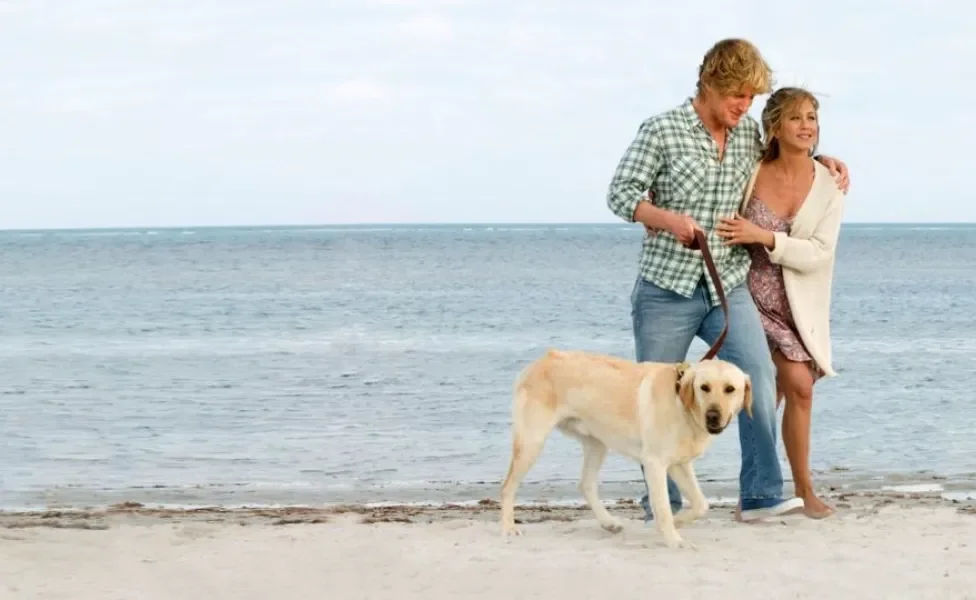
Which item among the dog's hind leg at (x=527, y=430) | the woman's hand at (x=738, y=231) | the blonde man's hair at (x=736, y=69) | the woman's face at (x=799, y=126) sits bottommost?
the dog's hind leg at (x=527, y=430)

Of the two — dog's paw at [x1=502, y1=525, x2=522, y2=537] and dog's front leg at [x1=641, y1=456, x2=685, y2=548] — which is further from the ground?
dog's front leg at [x1=641, y1=456, x2=685, y2=548]

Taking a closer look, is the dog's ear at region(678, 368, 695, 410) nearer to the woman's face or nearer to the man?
Result: the man

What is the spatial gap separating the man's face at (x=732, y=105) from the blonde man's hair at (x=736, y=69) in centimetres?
2

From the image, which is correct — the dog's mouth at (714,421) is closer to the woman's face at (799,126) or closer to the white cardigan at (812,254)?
the white cardigan at (812,254)

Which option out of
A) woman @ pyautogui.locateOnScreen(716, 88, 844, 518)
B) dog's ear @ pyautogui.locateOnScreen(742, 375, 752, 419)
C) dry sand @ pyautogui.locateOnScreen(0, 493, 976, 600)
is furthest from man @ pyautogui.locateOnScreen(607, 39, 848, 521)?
dry sand @ pyautogui.locateOnScreen(0, 493, 976, 600)

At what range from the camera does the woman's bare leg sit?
6.19m

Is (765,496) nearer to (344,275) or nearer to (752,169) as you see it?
(752,169)

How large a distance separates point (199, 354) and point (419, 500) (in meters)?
11.2

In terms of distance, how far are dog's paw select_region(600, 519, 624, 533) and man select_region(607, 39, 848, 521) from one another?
0.68 metres

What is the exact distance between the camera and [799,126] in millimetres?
5863

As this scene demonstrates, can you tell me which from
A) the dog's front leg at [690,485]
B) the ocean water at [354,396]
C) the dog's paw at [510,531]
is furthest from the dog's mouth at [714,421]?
the ocean water at [354,396]

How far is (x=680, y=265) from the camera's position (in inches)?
225

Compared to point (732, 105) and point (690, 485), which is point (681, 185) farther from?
point (690, 485)

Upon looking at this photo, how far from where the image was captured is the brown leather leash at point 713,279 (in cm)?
549
